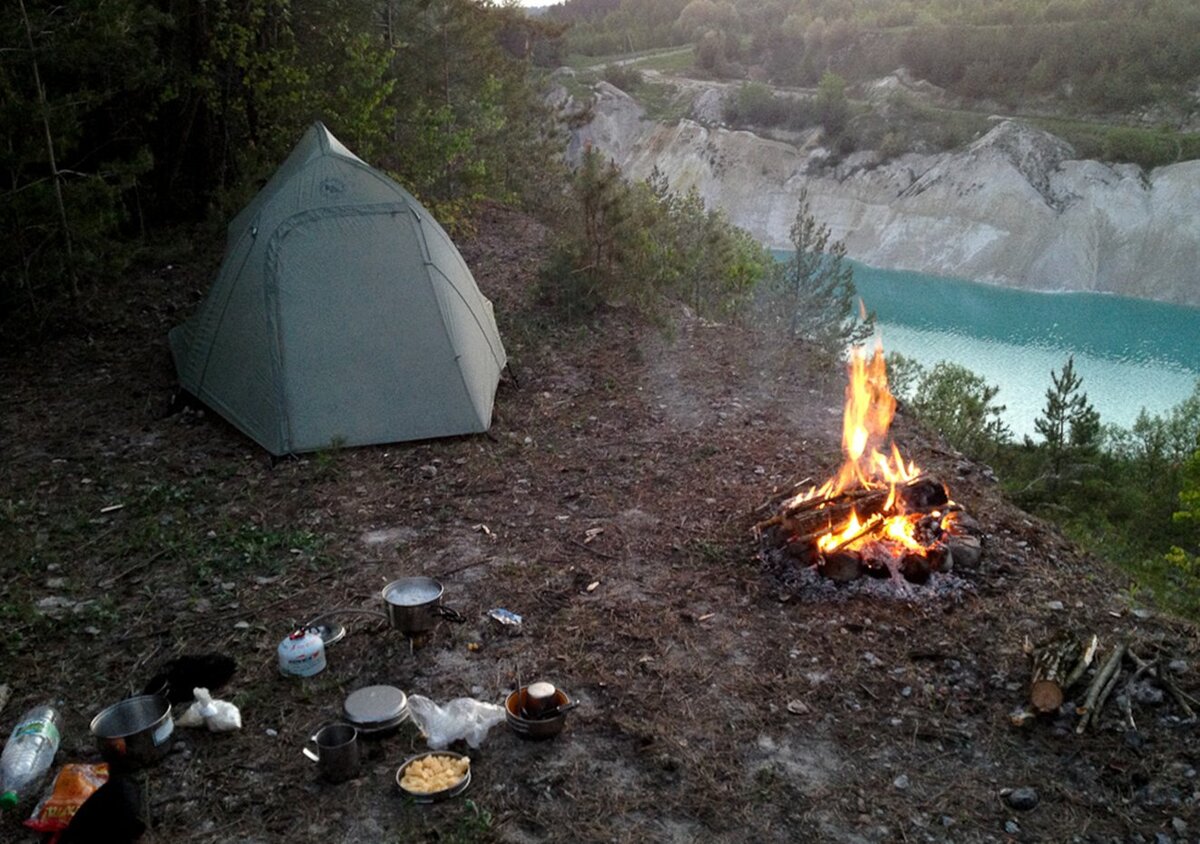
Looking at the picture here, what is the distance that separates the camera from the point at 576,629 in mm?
4684

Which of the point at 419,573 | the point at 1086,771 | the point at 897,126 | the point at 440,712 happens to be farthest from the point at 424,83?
the point at 897,126

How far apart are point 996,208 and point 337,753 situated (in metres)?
42.0

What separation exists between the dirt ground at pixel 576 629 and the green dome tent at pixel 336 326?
295mm

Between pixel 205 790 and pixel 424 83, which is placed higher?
pixel 424 83

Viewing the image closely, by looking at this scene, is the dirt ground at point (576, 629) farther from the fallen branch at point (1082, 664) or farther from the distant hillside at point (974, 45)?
the distant hillside at point (974, 45)

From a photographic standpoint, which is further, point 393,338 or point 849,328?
point 849,328

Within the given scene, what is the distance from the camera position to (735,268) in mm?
17594

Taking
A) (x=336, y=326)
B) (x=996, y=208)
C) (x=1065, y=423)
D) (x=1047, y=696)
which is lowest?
(x=1065, y=423)

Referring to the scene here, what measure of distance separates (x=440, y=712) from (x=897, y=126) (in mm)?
46488

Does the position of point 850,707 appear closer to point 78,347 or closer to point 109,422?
point 109,422

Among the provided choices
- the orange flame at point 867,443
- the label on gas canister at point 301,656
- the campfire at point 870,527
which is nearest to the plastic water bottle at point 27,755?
the label on gas canister at point 301,656

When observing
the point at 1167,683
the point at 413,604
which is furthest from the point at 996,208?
the point at 413,604

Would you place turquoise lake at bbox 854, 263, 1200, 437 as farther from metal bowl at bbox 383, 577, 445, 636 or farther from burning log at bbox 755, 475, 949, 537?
metal bowl at bbox 383, 577, 445, 636

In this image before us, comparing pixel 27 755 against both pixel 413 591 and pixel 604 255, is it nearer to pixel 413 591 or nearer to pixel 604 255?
pixel 413 591
